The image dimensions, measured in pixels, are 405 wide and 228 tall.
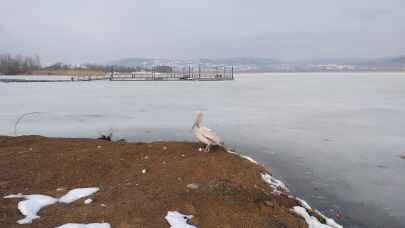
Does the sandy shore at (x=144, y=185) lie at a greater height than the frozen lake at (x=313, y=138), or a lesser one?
greater

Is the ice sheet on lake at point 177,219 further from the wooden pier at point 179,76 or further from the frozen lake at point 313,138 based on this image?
the wooden pier at point 179,76

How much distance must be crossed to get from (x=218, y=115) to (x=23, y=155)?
39.0 feet

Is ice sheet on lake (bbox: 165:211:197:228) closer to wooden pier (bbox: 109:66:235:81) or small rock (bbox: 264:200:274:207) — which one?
small rock (bbox: 264:200:274:207)

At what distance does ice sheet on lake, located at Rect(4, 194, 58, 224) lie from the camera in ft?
16.6

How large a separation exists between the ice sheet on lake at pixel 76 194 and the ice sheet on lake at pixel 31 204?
0.44ft

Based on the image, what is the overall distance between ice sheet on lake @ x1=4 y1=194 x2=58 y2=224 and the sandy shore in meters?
0.09

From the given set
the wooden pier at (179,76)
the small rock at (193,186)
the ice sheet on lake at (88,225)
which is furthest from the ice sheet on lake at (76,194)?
the wooden pier at (179,76)

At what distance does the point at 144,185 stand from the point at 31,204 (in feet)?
5.09

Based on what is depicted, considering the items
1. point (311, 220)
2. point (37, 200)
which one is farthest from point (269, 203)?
point (37, 200)

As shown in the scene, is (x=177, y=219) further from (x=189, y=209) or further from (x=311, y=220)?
(x=311, y=220)

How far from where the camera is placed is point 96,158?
7.50m

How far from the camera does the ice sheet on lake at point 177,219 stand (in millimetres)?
4852

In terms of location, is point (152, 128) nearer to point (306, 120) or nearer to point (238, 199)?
point (306, 120)

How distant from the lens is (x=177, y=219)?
5.00 meters
